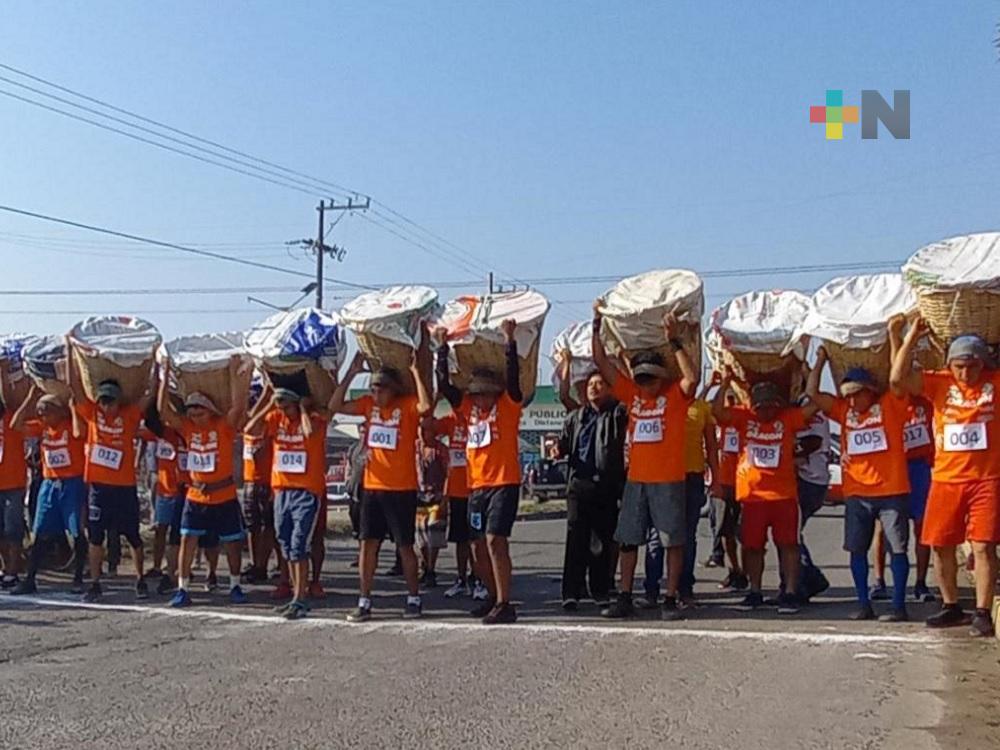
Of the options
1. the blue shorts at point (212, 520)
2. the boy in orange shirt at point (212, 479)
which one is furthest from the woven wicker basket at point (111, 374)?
the blue shorts at point (212, 520)

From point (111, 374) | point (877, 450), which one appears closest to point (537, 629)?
point (877, 450)

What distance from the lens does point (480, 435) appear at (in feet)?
31.7

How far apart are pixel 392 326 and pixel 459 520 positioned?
225cm

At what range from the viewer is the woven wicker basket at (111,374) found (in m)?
11.2

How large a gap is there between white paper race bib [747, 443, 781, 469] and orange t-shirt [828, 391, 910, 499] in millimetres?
700

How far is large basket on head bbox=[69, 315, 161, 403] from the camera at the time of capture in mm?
11180

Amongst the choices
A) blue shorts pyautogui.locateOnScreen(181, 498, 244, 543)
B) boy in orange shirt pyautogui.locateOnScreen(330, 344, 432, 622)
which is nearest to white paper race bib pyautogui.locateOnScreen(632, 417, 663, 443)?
boy in orange shirt pyautogui.locateOnScreen(330, 344, 432, 622)

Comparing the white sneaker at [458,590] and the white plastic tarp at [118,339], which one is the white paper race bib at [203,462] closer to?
the white plastic tarp at [118,339]

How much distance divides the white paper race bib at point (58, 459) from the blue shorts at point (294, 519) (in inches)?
107

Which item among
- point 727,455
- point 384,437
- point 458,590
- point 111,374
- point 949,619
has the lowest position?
point 458,590

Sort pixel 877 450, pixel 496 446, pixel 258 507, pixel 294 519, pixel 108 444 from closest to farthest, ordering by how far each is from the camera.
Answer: pixel 877 450, pixel 496 446, pixel 294 519, pixel 108 444, pixel 258 507

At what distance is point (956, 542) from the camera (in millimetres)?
8273

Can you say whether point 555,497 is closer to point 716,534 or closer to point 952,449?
point 716,534

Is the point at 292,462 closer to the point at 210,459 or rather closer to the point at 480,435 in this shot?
the point at 210,459
